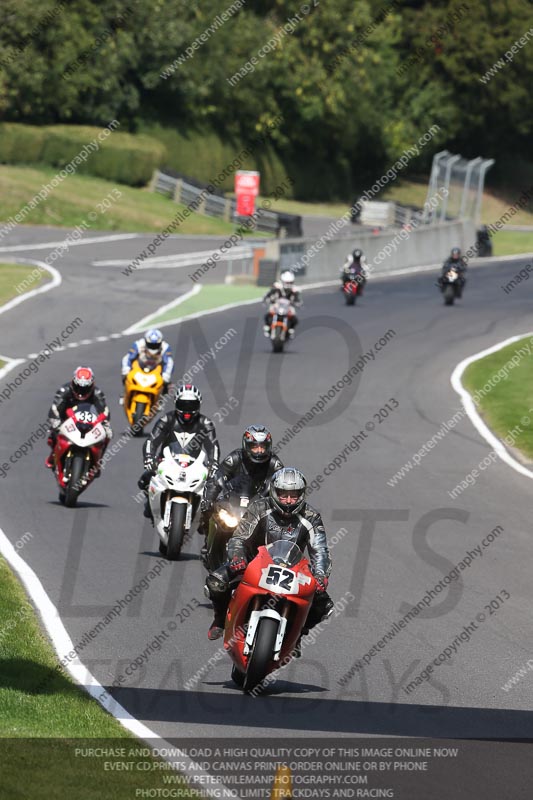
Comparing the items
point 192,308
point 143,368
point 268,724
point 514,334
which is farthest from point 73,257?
point 268,724

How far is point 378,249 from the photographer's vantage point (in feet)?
167

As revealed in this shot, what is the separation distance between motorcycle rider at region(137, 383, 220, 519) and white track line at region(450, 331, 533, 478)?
6.93m

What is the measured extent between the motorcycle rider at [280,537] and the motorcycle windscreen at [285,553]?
22 centimetres

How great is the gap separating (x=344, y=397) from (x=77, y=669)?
1658cm

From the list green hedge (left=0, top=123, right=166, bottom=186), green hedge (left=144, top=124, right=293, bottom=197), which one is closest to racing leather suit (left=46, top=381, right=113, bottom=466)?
green hedge (left=0, top=123, right=166, bottom=186)

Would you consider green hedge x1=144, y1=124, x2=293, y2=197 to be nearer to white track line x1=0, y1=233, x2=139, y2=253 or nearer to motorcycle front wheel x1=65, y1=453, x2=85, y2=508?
white track line x1=0, y1=233, x2=139, y2=253

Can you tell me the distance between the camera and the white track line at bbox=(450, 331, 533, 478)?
2252 cm

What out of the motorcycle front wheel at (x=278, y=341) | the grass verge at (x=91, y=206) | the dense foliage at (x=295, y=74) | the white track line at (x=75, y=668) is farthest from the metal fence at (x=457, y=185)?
the white track line at (x=75, y=668)

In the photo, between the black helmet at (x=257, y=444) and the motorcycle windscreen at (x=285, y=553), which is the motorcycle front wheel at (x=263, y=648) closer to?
the motorcycle windscreen at (x=285, y=553)

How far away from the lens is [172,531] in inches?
610

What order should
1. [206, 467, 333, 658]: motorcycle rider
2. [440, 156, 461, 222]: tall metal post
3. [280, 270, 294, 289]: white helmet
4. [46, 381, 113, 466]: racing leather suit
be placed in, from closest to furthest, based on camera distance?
[206, 467, 333, 658]: motorcycle rider < [46, 381, 113, 466]: racing leather suit < [280, 270, 294, 289]: white helmet < [440, 156, 461, 222]: tall metal post

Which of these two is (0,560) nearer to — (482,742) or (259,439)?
(259,439)

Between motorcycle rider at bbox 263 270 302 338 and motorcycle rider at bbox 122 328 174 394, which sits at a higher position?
motorcycle rider at bbox 122 328 174 394

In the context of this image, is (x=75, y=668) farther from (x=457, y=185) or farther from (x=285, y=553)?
(x=457, y=185)
